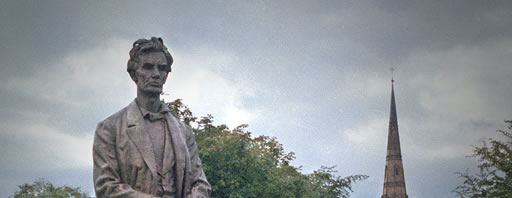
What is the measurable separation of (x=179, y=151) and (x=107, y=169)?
878 mm

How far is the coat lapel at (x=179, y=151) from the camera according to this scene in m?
7.70

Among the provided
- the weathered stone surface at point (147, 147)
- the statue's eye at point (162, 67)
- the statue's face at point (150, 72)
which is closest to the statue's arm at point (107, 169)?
the weathered stone surface at point (147, 147)

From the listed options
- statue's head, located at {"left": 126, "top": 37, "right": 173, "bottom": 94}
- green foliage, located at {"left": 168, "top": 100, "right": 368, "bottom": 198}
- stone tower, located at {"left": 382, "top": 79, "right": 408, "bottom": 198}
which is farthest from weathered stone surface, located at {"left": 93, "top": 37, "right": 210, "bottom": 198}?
stone tower, located at {"left": 382, "top": 79, "right": 408, "bottom": 198}

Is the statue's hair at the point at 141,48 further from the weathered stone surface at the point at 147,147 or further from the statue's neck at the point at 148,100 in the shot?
the statue's neck at the point at 148,100

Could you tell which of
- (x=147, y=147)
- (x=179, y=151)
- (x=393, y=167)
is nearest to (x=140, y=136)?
(x=147, y=147)

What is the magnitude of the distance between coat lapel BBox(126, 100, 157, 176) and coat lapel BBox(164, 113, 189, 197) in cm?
21

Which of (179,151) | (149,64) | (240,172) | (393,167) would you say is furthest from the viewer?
(393,167)

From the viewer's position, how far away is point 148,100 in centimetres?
799

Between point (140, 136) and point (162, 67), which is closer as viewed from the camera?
point (140, 136)

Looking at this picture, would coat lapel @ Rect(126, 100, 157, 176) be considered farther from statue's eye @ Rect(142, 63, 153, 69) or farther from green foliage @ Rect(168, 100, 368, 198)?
green foliage @ Rect(168, 100, 368, 198)

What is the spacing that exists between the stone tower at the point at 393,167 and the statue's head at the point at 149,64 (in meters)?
113

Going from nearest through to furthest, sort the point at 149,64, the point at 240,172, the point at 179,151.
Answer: the point at 179,151 < the point at 149,64 < the point at 240,172

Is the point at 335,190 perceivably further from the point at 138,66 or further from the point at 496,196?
the point at 138,66

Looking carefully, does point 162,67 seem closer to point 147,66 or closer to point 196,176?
point 147,66
